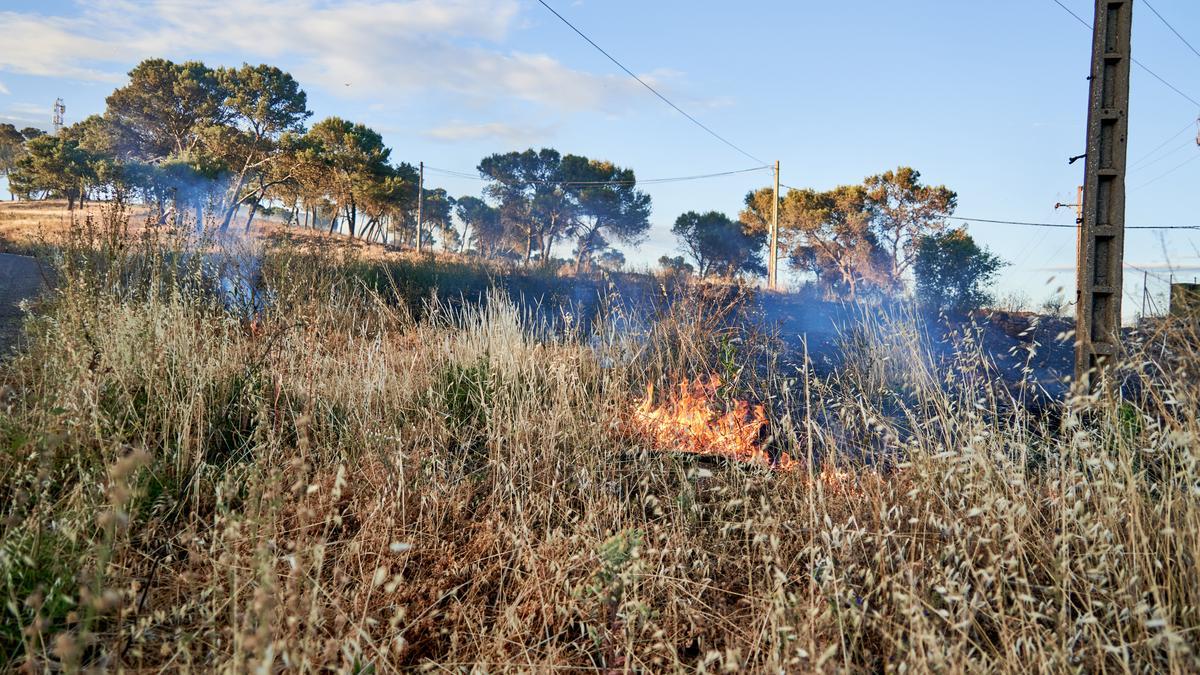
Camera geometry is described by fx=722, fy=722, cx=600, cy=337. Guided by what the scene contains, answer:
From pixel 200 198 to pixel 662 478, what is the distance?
29.6 m

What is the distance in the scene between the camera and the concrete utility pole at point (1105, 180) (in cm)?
540

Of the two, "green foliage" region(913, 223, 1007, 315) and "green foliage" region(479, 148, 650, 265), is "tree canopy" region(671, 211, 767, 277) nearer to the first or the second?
"green foliage" region(479, 148, 650, 265)

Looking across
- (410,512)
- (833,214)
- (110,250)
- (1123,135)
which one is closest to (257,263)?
(110,250)

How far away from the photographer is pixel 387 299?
10906mm

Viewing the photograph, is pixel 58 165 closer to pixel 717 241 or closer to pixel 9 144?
pixel 9 144

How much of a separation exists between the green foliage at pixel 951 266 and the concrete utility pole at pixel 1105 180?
2386cm

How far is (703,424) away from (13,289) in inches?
437

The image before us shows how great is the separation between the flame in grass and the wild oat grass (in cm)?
17

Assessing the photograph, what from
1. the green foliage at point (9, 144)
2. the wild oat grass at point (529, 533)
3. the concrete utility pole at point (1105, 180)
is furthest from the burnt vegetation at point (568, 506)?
the green foliage at point (9, 144)

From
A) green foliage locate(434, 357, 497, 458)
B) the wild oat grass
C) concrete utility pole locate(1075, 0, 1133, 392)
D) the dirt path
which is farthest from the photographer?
the dirt path

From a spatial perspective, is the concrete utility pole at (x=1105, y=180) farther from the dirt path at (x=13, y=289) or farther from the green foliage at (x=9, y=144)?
the green foliage at (x=9, y=144)

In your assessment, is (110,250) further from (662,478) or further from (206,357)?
(662,478)

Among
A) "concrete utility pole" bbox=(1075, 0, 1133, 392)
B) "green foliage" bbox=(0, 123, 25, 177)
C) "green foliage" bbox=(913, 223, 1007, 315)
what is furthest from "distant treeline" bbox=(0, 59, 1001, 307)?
"concrete utility pole" bbox=(1075, 0, 1133, 392)

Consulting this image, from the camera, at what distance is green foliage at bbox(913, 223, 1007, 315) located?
1123 inches
